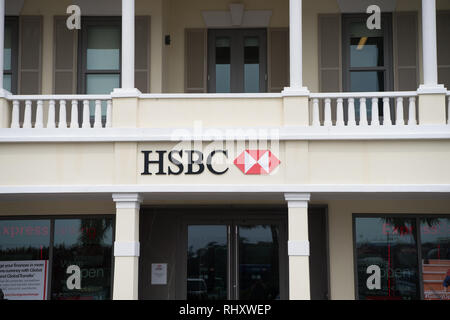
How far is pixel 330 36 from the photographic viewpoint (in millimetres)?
12758

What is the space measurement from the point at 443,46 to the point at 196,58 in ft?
16.2

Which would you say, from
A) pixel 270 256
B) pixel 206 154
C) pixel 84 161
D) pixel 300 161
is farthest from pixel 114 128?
pixel 270 256

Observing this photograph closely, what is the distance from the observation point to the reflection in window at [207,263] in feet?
41.7

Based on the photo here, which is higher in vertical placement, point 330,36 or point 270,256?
point 330,36

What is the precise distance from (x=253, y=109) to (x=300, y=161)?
119 cm

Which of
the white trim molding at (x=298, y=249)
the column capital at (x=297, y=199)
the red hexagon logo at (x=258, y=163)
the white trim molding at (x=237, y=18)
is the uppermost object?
the white trim molding at (x=237, y=18)

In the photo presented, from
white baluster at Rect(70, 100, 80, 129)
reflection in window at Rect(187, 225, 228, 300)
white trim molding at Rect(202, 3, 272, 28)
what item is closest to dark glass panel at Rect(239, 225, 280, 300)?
reflection in window at Rect(187, 225, 228, 300)

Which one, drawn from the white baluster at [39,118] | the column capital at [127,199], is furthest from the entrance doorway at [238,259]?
the white baluster at [39,118]

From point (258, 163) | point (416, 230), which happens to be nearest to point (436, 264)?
point (416, 230)

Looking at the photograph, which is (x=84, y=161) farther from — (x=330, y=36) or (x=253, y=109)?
(x=330, y=36)

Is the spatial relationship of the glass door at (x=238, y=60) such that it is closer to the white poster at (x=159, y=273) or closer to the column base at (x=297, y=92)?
the column base at (x=297, y=92)

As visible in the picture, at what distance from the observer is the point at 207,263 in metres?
12.8

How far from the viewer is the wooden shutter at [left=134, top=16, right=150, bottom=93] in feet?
41.1

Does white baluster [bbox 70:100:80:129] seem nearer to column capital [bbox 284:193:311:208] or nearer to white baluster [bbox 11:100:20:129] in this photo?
white baluster [bbox 11:100:20:129]
